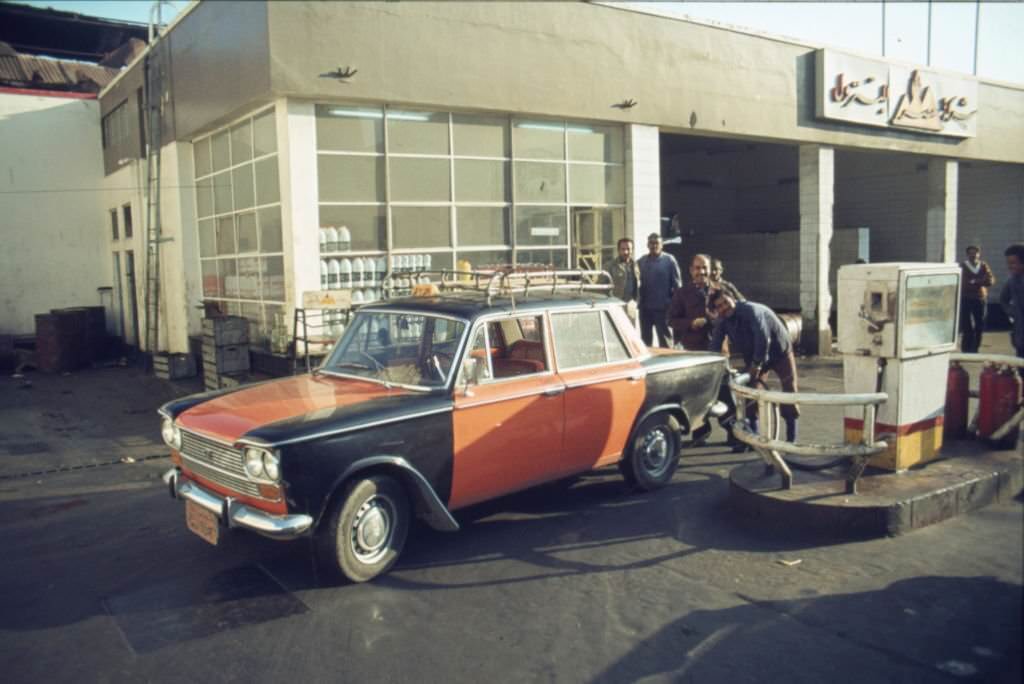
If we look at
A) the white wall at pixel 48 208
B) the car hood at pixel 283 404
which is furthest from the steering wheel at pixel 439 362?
the white wall at pixel 48 208

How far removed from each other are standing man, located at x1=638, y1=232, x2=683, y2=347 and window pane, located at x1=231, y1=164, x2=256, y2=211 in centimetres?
578

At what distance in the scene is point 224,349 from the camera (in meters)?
11.0

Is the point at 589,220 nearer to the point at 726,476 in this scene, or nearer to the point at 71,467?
the point at 726,476

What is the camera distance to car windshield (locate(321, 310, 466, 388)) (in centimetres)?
530

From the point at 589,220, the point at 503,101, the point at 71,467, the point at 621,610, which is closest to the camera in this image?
the point at 621,610

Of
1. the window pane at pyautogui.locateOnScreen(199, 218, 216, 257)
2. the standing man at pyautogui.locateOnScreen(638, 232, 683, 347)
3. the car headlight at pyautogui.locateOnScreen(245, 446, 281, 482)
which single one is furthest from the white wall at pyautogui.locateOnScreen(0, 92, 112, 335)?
the car headlight at pyautogui.locateOnScreen(245, 446, 281, 482)

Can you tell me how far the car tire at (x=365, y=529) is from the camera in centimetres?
457

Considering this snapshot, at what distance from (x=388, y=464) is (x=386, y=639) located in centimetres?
106

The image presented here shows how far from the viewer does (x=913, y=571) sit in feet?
15.1

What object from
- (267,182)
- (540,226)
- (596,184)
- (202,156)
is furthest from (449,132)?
(202,156)

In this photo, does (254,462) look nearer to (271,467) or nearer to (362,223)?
(271,467)

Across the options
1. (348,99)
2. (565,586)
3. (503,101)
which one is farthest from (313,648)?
(503,101)

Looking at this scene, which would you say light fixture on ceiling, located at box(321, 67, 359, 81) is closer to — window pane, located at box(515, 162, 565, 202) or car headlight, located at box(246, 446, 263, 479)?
window pane, located at box(515, 162, 565, 202)

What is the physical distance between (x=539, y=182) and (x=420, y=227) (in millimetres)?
2203
